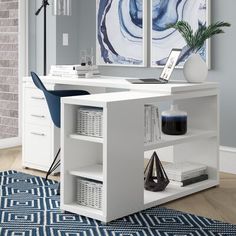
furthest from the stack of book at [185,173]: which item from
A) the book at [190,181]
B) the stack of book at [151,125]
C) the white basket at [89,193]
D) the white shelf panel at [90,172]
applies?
the white basket at [89,193]

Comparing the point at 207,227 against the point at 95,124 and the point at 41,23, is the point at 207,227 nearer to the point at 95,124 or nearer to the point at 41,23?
the point at 95,124

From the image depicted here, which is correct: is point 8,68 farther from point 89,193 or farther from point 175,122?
point 89,193

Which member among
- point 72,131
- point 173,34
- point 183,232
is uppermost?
point 173,34

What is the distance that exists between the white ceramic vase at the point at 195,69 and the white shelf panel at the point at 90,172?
3.17 ft

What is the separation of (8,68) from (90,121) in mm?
2475

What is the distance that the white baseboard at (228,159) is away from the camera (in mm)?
4664

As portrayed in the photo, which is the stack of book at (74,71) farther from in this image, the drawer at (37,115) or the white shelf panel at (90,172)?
the white shelf panel at (90,172)

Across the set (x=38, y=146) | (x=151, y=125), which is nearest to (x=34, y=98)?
(x=38, y=146)

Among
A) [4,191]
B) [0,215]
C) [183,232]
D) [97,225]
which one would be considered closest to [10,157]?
[4,191]

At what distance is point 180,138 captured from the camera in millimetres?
3926

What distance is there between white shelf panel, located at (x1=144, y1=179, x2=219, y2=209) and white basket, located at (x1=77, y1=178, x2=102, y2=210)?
1.08 feet

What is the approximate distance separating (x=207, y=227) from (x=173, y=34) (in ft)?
7.10

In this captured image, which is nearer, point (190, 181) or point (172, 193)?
point (172, 193)

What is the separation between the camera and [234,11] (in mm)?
4578
